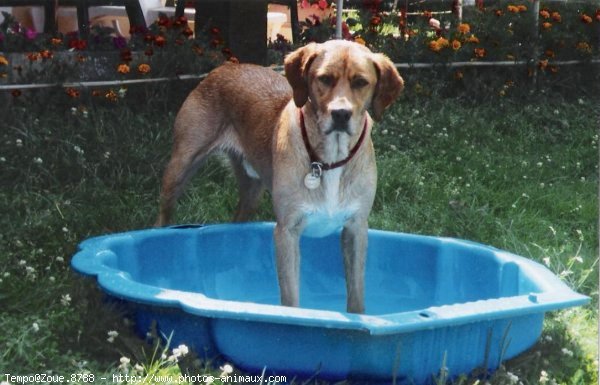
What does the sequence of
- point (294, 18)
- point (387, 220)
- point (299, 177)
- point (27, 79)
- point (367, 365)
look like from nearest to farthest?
point (367, 365) → point (299, 177) → point (387, 220) → point (27, 79) → point (294, 18)

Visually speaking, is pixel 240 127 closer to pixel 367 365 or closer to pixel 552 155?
pixel 367 365

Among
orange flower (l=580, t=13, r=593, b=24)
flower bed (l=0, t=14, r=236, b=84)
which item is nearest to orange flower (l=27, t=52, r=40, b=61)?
flower bed (l=0, t=14, r=236, b=84)

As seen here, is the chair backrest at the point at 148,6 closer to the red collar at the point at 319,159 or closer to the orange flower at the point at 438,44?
the orange flower at the point at 438,44

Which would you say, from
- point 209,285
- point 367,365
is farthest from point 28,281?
point 367,365

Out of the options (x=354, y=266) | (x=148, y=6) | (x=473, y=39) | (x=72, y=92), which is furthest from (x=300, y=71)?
(x=148, y=6)

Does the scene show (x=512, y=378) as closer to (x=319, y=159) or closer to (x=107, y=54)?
(x=319, y=159)

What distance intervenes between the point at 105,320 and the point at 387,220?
7.24ft

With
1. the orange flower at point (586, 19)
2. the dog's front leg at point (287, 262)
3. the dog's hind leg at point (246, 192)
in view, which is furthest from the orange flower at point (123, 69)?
the orange flower at point (586, 19)

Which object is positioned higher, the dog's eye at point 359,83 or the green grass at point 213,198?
the dog's eye at point 359,83

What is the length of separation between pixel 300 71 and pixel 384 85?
35cm

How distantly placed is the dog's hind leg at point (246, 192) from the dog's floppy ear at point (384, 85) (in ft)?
4.21

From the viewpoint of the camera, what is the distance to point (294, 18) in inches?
371

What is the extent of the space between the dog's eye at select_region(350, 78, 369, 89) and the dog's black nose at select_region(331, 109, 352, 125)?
0.14m

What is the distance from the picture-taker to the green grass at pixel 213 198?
3822 millimetres
